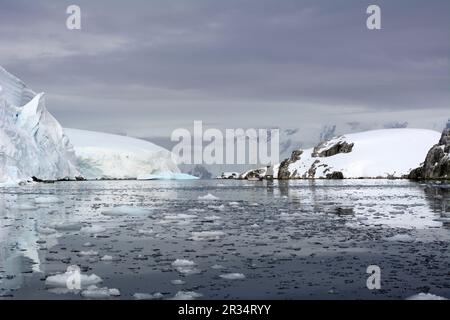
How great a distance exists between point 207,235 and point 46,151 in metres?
104

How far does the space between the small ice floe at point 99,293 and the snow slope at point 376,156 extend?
460ft

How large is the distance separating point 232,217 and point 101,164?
15372 centimetres

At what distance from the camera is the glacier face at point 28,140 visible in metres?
84.8

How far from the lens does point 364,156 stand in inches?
6117

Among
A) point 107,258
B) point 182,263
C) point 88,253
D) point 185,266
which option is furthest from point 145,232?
point 185,266

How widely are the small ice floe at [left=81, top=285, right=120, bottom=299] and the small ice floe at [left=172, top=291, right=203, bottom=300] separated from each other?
114 cm

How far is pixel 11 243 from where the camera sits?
1672 cm

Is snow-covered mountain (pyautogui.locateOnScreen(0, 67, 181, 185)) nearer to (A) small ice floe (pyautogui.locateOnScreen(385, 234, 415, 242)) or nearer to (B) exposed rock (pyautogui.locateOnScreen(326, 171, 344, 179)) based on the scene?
(B) exposed rock (pyautogui.locateOnScreen(326, 171, 344, 179))

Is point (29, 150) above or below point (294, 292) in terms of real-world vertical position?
above

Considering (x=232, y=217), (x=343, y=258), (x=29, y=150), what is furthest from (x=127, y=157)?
(x=343, y=258)

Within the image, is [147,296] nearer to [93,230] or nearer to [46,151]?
[93,230]
